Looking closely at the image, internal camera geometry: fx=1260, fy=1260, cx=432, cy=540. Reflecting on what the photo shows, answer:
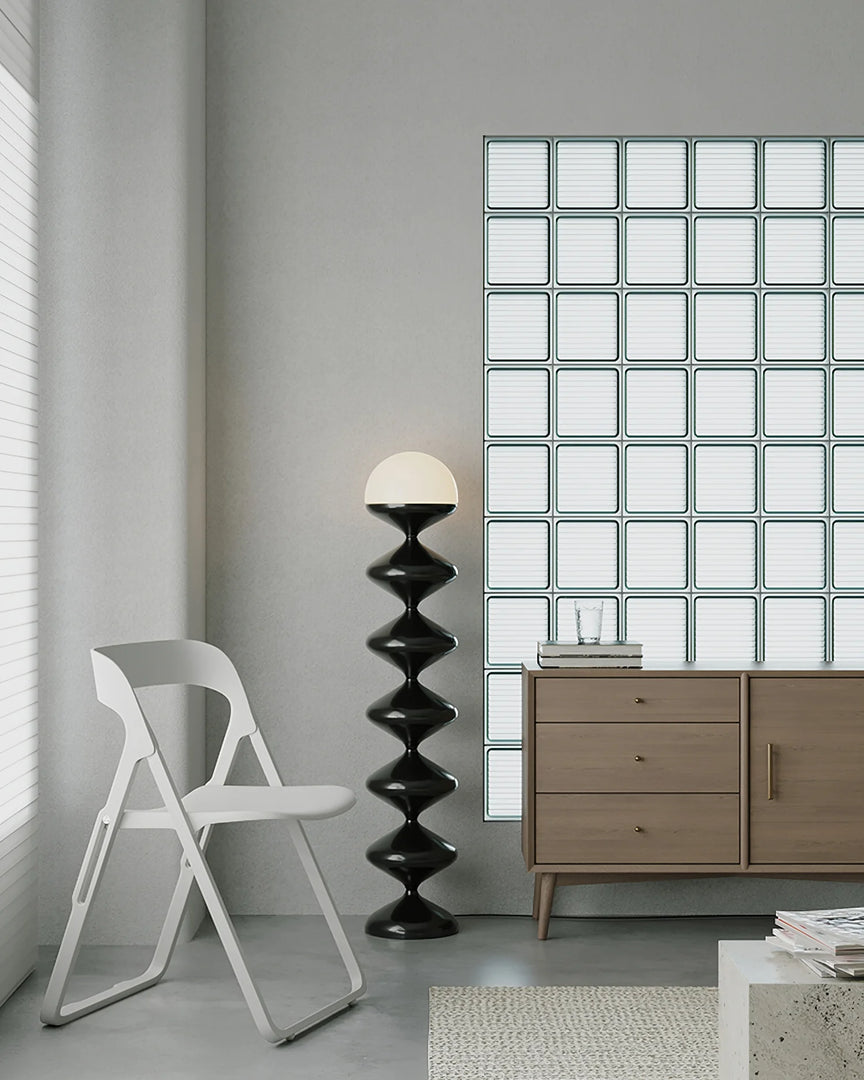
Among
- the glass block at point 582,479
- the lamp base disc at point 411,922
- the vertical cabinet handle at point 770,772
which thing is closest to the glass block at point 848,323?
the glass block at point 582,479

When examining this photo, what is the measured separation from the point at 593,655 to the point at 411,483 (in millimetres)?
744

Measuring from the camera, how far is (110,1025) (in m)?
3.08

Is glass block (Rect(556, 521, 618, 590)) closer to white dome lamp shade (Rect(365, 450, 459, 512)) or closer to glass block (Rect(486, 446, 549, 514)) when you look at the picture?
glass block (Rect(486, 446, 549, 514))

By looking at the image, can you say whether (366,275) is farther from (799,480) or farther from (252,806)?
(252,806)

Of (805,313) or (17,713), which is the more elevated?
(805,313)

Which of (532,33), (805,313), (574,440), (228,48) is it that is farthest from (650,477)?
(228,48)

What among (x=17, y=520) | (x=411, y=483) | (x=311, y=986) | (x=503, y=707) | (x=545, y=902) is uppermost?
(x=411, y=483)

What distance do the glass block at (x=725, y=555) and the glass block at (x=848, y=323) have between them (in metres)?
0.66

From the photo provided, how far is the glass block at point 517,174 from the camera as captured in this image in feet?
13.5

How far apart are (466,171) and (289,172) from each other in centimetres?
58

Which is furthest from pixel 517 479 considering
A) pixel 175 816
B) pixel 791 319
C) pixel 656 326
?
pixel 175 816

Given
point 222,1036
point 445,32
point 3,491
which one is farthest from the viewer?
point 445,32

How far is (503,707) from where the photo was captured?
4.14 m

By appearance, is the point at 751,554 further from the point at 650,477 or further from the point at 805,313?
the point at 805,313
